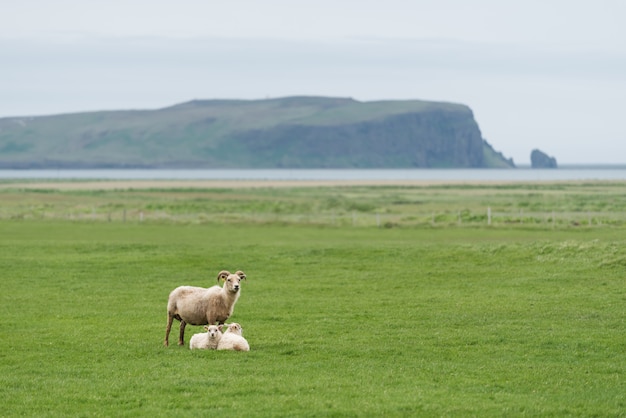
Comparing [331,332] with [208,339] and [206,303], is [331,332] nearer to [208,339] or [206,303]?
[208,339]

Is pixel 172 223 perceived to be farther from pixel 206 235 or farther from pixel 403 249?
pixel 403 249

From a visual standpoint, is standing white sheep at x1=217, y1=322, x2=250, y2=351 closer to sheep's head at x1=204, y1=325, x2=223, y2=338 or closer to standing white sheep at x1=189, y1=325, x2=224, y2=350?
standing white sheep at x1=189, y1=325, x2=224, y2=350

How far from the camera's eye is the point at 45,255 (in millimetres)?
49656

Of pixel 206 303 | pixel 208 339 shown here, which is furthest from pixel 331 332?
pixel 206 303

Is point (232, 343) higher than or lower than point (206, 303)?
lower

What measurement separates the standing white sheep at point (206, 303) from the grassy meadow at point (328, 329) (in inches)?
32.2

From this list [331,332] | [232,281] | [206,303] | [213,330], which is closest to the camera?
[232,281]

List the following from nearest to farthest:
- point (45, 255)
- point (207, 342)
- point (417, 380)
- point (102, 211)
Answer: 1. point (417, 380)
2. point (207, 342)
3. point (45, 255)
4. point (102, 211)

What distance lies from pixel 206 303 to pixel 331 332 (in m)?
4.72

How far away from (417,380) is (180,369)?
181 inches

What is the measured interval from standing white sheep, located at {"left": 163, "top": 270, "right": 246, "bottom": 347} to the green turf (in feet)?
2.52

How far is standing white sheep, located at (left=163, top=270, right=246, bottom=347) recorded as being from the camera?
21359 millimetres

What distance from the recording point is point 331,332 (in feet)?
83.3

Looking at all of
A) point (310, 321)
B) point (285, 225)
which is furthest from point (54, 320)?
point (285, 225)
